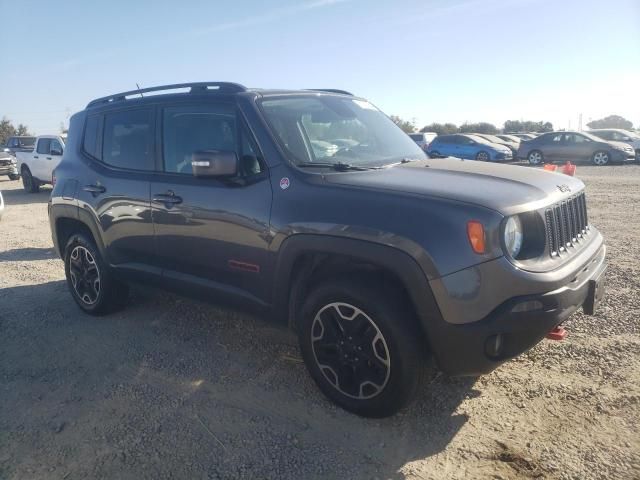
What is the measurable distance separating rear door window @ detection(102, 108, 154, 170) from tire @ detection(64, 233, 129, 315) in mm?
899

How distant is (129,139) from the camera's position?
4547 millimetres

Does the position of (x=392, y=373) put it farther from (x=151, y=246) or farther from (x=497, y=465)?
(x=151, y=246)

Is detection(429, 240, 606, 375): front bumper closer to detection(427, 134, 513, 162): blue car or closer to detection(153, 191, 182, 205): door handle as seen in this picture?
detection(153, 191, 182, 205): door handle

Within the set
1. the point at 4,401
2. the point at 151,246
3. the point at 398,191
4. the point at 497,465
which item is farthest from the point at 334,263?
the point at 4,401

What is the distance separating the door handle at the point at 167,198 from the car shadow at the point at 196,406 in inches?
44.2

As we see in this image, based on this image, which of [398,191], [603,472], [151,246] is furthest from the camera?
[151,246]

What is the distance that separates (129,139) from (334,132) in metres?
1.90

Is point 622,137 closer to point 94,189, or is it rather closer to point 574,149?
point 574,149

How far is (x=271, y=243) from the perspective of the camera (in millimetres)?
3326

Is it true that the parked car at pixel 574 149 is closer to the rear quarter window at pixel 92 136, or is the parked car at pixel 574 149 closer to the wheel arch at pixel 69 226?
the rear quarter window at pixel 92 136

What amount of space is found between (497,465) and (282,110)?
8.76 feet

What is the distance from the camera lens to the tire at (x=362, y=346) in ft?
9.41

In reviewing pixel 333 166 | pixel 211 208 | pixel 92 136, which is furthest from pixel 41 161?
pixel 333 166

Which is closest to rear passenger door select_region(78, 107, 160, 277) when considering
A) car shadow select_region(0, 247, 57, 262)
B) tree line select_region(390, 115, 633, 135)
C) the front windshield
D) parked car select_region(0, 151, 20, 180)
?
the front windshield
